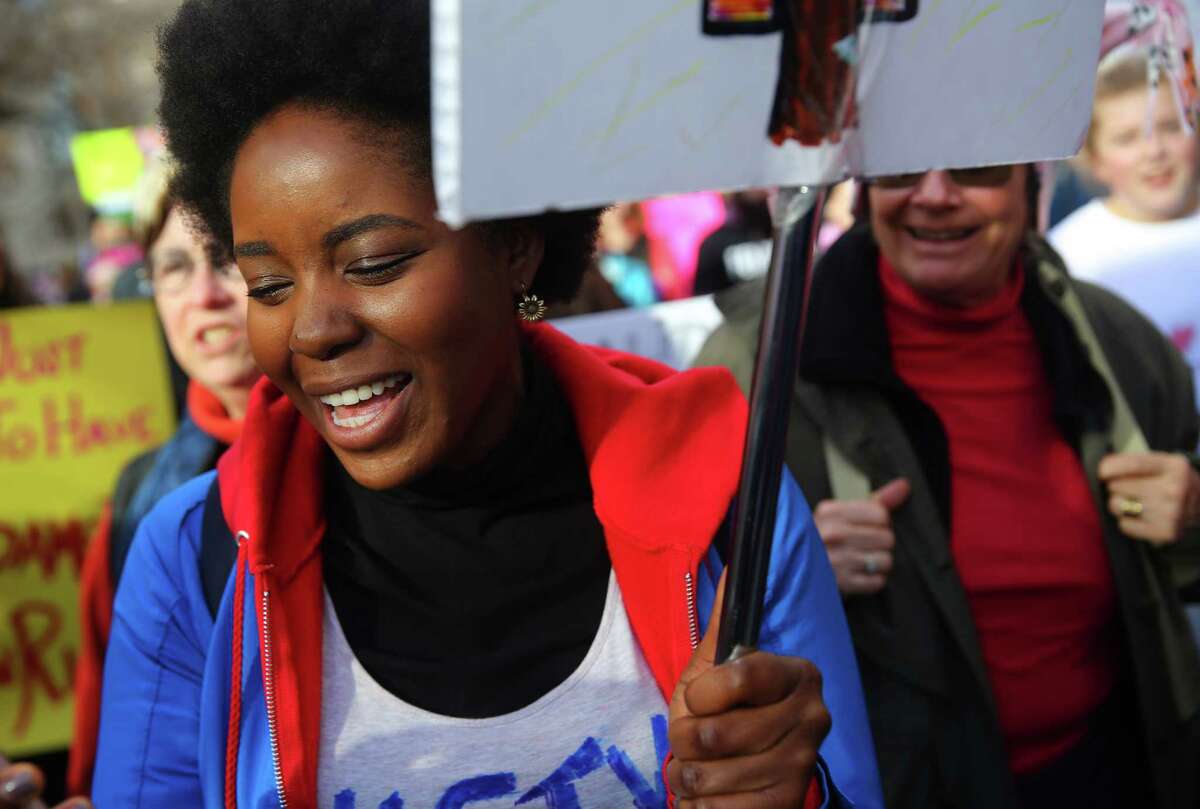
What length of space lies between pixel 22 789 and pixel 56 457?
236 centimetres

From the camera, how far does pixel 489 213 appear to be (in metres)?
1.03

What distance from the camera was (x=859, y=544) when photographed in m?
2.33

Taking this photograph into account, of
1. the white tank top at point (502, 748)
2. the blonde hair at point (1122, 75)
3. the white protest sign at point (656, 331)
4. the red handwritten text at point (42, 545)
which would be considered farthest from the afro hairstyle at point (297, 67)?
the red handwritten text at point (42, 545)

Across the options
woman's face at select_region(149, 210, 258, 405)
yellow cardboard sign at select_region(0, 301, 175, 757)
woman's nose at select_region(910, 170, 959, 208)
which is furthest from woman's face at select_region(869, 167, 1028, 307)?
yellow cardboard sign at select_region(0, 301, 175, 757)

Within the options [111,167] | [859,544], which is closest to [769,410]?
[859,544]

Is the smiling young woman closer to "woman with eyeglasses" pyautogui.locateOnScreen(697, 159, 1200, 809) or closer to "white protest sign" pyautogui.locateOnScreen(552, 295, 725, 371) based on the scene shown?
"woman with eyeglasses" pyautogui.locateOnScreen(697, 159, 1200, 809)

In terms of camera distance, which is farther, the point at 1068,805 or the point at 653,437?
the point at 1068,805

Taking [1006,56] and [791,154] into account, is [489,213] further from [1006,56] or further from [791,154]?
[1006,56]

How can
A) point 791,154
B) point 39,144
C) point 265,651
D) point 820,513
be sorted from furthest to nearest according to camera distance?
1. point 39,144
2. point 820,513
3. point 265,651
4. point 791,154

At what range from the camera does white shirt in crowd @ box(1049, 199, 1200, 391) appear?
11.7 feet

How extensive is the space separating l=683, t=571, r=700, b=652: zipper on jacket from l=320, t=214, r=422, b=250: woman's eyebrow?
605 mm

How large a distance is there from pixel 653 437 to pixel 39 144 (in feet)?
88.3

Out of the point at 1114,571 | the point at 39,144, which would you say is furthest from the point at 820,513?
the point at 39,144

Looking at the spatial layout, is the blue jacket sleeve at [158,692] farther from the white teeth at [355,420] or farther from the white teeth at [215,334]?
the white teeth at [215,334]
